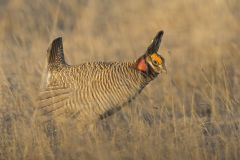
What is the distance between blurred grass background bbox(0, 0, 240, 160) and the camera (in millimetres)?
4566

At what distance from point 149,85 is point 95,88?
6.82 ft

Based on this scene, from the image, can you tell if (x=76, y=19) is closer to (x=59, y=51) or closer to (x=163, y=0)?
(x=163, y=0)

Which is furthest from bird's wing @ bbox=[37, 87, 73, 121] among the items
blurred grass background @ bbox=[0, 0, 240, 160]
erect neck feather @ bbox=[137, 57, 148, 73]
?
erect neck feather @ bbox=[137, 57, 148, 73]

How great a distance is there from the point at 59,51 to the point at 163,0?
6072 mm

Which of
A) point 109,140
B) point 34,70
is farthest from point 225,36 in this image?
point 109,140

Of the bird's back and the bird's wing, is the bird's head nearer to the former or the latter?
the bird's back

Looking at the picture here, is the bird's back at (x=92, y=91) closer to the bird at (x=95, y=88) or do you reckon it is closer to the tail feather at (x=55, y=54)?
the bird at (x=95, y=88)

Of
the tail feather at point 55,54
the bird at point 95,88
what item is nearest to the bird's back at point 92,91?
the bird at point 95,88

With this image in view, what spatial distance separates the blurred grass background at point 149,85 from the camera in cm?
457

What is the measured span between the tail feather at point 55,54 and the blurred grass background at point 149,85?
Result: 247mm

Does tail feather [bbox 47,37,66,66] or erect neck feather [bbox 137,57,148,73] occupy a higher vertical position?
tail feather [bbox 47,37,66,66]

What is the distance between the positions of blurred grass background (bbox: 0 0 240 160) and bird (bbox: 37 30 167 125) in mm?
123

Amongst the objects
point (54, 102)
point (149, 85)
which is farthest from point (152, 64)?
point (149, 85)

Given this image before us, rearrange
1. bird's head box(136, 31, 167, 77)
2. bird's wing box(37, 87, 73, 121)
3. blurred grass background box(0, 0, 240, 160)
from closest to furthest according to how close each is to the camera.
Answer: blurred grass background box(0, 0, 240, 160)
bird's wing box(37, 87, 73, 121)
bird's head box(136, 31, 167, 77)
